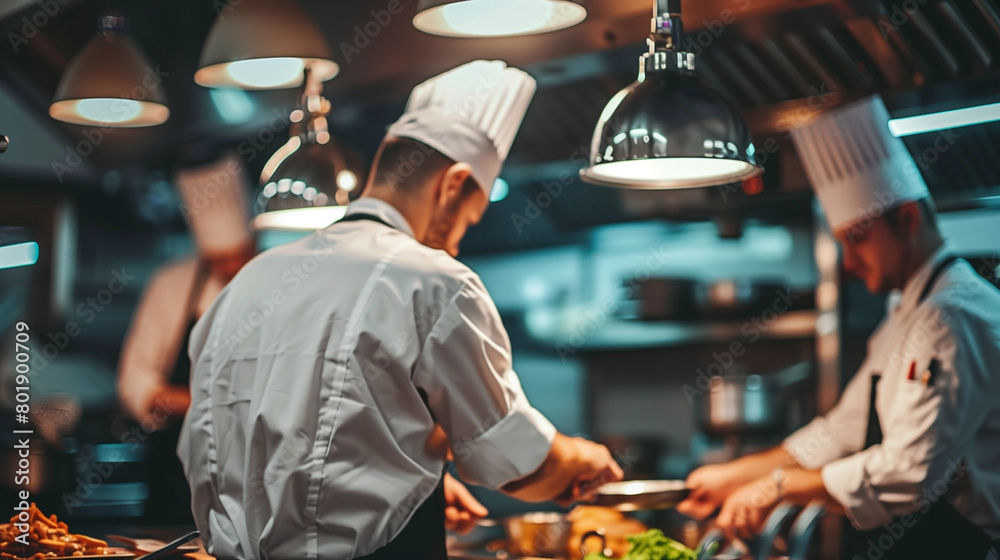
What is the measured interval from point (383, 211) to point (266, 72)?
58 centimetres

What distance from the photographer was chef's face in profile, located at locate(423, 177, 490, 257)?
2182mm

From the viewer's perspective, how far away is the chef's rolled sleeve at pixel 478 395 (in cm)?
187

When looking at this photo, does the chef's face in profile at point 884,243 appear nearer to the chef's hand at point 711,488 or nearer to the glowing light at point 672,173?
the chef's hand at point 711,488

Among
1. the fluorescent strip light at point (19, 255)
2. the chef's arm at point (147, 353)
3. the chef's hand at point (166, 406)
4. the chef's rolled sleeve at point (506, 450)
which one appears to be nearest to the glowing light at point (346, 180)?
the chef's rolled sleeve at point (506, 450)

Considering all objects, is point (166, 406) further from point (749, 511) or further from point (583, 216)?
point (749, 511)

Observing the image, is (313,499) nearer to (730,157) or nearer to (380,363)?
(380,363)

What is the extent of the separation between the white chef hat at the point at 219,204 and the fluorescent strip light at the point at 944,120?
2608 mm

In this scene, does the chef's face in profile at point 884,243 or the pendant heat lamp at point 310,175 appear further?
the chef's face in profile at point 884,243

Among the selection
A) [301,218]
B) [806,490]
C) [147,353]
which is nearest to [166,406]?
[147,353]

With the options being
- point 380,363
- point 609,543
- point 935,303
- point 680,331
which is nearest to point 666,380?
point 680,331

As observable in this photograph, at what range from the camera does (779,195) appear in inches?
126

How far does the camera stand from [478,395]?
1.88 m

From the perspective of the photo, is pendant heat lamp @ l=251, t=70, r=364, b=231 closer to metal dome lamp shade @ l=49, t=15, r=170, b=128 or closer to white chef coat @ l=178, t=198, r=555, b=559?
metal dome lamp shade @ l=49, t=15, r=170, b=128

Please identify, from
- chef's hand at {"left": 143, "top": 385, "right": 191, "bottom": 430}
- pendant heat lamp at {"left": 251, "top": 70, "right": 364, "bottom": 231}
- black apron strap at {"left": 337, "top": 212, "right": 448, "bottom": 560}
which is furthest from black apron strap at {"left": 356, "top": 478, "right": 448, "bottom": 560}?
chef's hand at {"left": 143, "top": 385, "right": 191, "bottom": 430}
